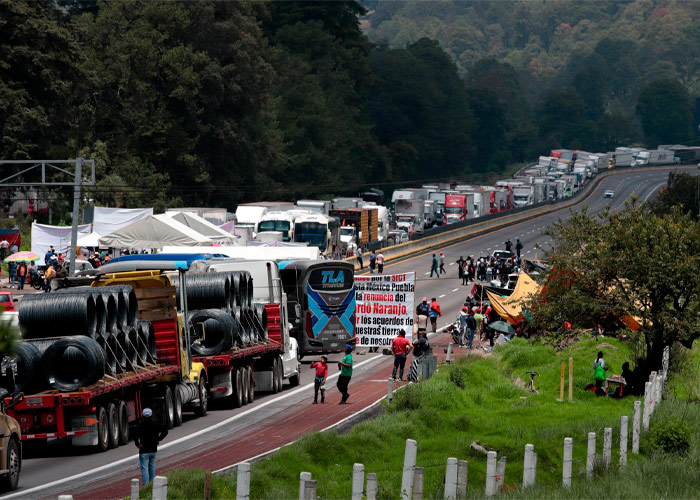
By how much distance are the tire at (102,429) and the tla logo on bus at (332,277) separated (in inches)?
692

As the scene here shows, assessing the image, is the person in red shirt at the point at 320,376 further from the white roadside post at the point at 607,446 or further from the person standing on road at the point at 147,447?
the person standing on road at the point at 147,447

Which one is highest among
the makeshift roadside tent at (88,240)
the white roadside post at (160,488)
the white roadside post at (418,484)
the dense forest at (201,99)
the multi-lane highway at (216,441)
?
the dense forest at (201,99)

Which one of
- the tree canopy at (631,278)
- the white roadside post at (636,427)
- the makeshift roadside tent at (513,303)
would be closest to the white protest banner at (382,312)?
the tree canopy at (631,278)

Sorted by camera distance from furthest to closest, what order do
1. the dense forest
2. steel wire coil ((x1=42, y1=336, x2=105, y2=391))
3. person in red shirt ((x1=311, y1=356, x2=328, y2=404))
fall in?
the dense forest
person in red shirt ((x1=311, y1=356, x2=328, y2=404))
steel wire coil ((x1=42, y1=336, x2=105, y2=391))

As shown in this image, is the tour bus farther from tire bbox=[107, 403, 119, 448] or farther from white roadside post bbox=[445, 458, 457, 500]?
white roadside post bbox=[445, 458, 457, 500]

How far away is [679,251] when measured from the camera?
3023cm

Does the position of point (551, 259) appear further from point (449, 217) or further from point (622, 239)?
point (449, 217)

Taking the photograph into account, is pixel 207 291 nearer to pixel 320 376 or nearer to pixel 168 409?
pixel 320 376

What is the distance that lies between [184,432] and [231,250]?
57.6 ft

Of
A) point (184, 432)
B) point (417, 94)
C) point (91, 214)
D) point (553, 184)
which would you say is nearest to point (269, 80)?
point (91, 214)

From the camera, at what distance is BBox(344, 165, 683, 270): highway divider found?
83.3 meters

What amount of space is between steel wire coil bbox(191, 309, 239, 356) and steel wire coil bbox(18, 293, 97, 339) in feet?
20.3

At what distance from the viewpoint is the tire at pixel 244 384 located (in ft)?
96.0

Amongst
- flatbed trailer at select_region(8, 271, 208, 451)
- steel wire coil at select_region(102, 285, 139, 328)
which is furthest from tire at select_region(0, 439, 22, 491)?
steel wire coil at select_region(102, 285, 139, 328)
